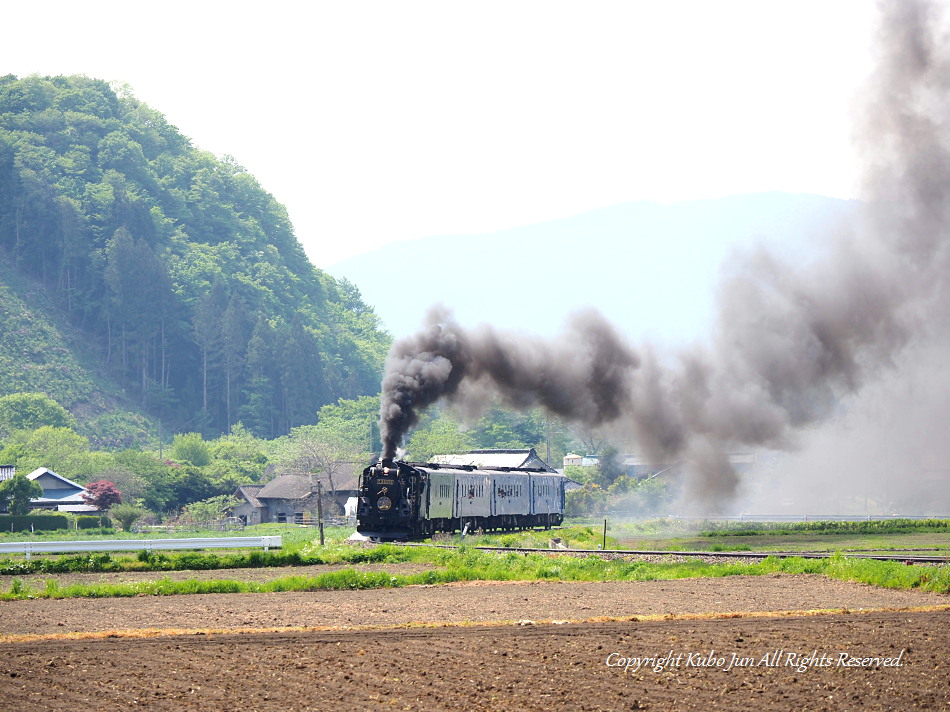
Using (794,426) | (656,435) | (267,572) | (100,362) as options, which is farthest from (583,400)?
(100,362)

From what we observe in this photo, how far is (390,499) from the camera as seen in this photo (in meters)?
42.4

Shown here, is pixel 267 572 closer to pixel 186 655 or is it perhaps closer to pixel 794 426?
pixel 186 655

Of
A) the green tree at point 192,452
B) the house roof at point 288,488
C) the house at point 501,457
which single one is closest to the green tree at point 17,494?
the house roof at point 288,488

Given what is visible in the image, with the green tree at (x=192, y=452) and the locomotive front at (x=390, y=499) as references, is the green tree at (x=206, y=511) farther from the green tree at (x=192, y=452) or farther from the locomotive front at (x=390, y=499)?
the locomotive front at (x=390, y=499)

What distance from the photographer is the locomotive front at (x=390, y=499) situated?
→ 4234 cm

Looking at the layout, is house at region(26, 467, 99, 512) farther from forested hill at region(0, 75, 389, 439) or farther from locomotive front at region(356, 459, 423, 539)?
forested hill at region(0, 75, 389, 439)

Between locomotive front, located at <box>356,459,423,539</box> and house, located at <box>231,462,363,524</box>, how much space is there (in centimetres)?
4277

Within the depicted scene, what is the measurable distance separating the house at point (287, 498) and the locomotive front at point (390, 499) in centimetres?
4277

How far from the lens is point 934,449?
84.0 meters

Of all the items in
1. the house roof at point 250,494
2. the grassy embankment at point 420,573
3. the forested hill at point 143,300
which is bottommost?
the house roof at point 250,494

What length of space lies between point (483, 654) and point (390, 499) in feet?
82.2

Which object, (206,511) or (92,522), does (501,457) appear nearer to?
(206,511)

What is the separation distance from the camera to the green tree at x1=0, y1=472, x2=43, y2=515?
69.2 meters

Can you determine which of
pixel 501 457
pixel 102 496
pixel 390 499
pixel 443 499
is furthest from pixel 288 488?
pixel 390 499
